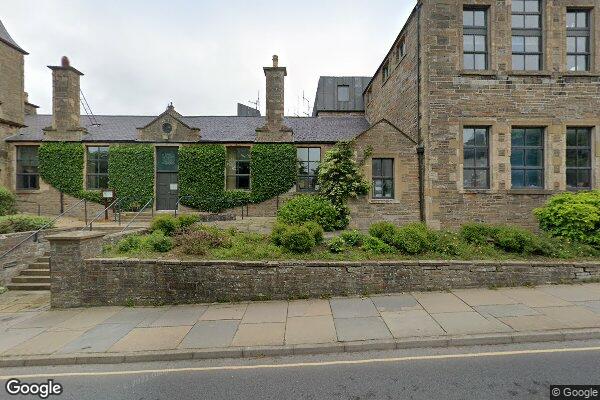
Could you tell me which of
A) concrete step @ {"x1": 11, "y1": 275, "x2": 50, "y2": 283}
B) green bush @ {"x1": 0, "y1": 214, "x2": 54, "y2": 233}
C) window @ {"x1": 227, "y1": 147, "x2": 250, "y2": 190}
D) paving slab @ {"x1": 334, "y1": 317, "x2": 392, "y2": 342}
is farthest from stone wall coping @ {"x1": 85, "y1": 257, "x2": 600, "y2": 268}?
window @ {"x1": 227, "y1": 147, "x2": 250, "y2": 190}

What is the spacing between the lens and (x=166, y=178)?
688 inches

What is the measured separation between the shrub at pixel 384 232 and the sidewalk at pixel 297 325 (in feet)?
6.40

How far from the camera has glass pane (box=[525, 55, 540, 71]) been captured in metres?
12.8

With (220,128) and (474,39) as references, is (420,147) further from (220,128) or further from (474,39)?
(220,128)

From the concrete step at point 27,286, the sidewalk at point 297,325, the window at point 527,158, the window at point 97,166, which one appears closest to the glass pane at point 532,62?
the window at point 527,158

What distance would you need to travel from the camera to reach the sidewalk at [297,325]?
503 centimetres

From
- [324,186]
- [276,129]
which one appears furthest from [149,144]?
[324,186]

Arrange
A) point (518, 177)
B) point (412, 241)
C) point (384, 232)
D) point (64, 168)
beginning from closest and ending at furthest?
point (412, 241) < point (384, 232) < point (518, 177) < point (64, 168)

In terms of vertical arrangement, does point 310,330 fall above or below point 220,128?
below

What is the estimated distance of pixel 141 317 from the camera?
655 cm

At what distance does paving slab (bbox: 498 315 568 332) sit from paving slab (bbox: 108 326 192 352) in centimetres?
622

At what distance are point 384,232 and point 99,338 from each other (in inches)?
298

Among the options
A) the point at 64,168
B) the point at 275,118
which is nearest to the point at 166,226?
the point at 275,118

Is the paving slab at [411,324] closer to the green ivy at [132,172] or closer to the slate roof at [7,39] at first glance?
the green ivy at [132,172]
